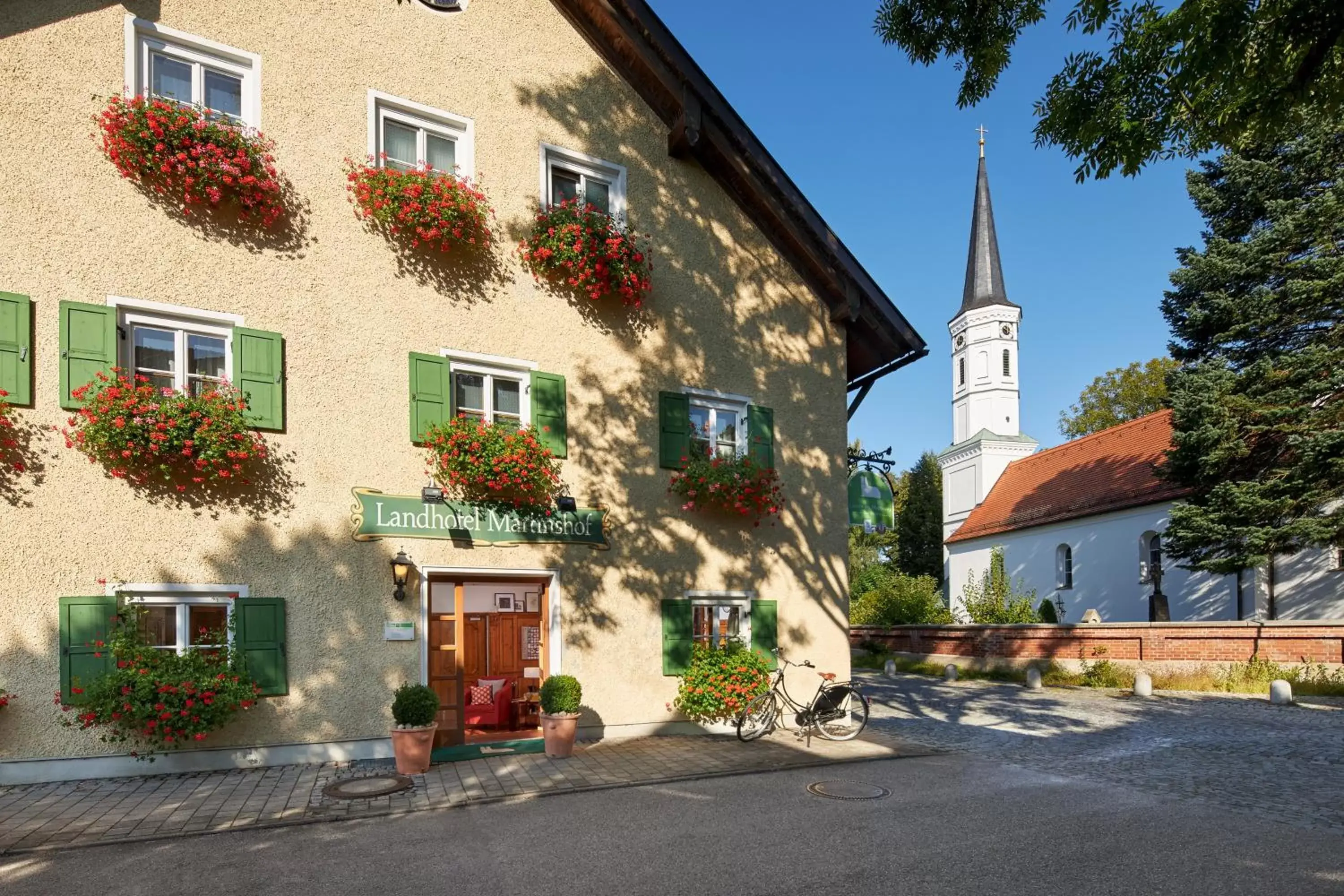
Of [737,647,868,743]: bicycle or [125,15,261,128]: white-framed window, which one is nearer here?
[125,15,261,128]: white-framed window

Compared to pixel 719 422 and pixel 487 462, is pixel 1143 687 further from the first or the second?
pixel 487 462

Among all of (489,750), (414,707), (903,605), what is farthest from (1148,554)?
(414,707)

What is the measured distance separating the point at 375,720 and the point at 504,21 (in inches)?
362

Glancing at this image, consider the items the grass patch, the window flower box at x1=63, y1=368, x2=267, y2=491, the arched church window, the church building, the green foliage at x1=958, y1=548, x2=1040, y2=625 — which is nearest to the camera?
the window flower box at x1=63, y1=368, x2=267, y2=491

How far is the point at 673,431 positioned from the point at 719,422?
1.08m

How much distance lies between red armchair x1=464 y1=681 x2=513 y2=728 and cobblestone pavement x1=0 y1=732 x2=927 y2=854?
81.9 inches

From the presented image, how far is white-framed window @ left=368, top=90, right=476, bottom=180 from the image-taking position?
1048cm

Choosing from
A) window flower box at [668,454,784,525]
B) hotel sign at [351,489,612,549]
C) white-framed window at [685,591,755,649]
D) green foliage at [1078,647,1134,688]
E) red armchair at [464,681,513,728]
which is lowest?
green foliage at [1078,647,1134,688]

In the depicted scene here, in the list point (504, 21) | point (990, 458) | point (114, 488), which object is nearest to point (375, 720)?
point (114, 488)

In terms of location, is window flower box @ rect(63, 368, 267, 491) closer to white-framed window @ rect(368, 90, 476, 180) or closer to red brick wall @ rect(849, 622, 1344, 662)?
white-framed window @ rect(368, 90, 476, 180)

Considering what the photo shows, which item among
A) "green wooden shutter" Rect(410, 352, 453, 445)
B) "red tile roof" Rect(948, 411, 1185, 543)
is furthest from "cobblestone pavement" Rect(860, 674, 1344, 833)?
"red tile roof" Rect(948, 411, 1185, 543)

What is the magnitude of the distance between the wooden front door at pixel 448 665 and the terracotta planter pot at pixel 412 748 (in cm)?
109

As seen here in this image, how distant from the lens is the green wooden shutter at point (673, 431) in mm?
12016

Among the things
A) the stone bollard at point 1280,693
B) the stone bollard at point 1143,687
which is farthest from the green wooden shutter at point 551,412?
the stone bollard at point 1280,693
